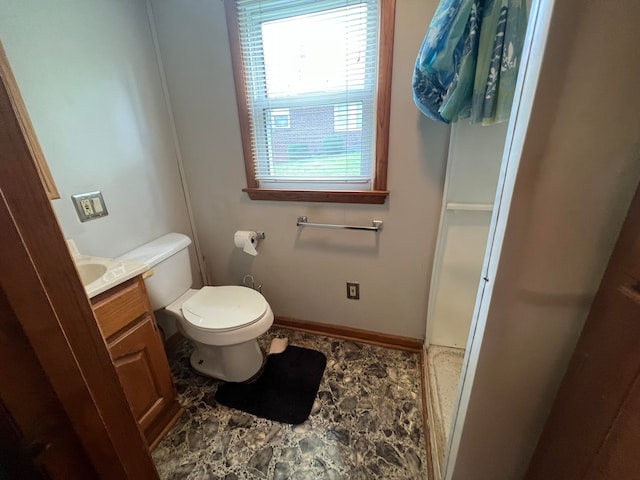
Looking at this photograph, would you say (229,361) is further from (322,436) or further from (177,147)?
Result: (177,147)

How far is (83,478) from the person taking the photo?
45 centimetres

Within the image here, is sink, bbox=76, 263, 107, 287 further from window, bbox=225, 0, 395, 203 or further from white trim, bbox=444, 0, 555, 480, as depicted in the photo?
white trim, bbox=444, 0, 555, 480

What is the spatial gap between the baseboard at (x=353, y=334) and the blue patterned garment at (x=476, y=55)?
1.36m

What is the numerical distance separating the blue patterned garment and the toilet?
1.30 meters

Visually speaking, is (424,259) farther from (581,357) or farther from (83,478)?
(83,478)

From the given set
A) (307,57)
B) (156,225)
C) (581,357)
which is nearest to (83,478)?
(581,357)

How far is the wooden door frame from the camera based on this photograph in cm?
34

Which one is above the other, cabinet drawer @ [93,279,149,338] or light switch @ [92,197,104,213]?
light switch @ [92,197,104,213]

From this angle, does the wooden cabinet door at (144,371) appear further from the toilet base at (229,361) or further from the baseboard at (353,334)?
the baseboard at (353,334)

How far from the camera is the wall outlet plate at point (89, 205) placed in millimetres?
1270

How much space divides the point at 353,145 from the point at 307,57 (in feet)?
1.61

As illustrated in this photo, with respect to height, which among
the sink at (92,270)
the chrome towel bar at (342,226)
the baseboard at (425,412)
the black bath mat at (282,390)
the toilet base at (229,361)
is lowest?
the black bath mat at (282,390)

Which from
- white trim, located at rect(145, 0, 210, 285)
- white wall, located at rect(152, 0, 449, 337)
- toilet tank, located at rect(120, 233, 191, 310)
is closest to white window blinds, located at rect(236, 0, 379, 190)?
white wall, located at rect(152, 0, 449, 337)

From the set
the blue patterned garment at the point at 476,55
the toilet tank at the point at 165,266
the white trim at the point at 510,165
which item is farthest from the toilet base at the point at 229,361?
the blue patterned garment at the point at 476,55
